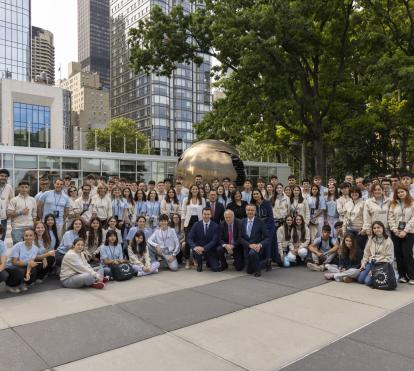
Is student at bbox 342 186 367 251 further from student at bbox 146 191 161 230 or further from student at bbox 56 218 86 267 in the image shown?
student at bbox 56 218 86 267

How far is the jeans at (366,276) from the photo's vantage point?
6.79 meters

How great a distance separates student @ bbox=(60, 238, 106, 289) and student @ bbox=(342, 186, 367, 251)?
194 inches

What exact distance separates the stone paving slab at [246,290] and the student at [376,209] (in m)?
2.05

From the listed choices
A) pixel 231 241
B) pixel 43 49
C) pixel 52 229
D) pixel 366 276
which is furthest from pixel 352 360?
pixel 43 49

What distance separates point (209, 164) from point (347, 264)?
17.8 ft

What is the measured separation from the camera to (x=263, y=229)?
8055 millimetres

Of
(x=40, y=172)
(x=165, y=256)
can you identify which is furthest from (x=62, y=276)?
(x=40, y=172)

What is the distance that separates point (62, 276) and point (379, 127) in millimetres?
17297

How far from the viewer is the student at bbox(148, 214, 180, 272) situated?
8.20 m

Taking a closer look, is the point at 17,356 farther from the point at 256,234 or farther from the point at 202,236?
the point at 256,234

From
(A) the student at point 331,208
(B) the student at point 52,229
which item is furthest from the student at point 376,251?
(B) the student at point 52,229

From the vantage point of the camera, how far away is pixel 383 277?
21.5 ft

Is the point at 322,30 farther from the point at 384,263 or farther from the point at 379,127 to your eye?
the point at 384,263

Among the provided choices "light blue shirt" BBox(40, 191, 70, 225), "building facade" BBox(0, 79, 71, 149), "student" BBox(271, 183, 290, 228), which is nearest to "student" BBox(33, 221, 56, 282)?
"light blue shirt" BBox(40, 191, 70, 225)
